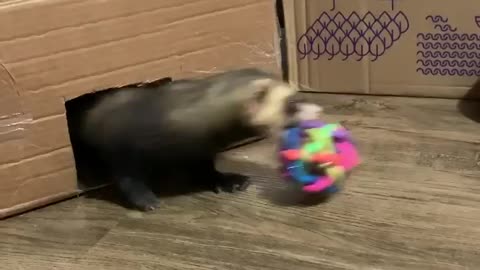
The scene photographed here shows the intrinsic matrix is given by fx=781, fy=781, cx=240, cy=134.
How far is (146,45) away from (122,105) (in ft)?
0.29

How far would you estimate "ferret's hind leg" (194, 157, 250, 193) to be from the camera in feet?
3.48

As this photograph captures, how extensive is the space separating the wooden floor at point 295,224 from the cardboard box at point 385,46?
0.42 feet

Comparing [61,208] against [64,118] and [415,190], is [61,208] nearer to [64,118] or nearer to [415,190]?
[64,118]

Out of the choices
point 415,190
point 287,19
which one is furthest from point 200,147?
point 287,19

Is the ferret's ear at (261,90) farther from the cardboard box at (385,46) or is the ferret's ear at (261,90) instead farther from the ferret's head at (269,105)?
the cardboard box at (385,46)

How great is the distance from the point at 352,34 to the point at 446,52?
0.15 metres

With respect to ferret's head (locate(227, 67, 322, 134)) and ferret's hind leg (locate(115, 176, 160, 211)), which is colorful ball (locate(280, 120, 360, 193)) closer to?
ferret's head (locate(227, 67, 322, 134))

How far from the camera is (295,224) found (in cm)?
96

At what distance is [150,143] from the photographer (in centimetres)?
97

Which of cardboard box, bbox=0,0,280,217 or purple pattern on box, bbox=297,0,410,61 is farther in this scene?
purple pattern on box, bbox=297,0,410,61

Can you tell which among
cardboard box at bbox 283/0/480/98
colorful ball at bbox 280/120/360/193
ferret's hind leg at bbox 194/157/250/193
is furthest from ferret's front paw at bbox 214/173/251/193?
cardboard box at bbox 283/0/480/98

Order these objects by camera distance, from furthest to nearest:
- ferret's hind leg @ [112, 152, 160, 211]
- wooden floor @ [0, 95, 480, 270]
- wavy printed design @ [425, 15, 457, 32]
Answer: wavy printed design @ [425, 15, 457, 32], ferret's hind leg @ [112, 152, 160, 211], wooden floor @ [0, 95, 480, 270]

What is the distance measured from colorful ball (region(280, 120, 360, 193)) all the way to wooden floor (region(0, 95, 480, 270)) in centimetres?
5

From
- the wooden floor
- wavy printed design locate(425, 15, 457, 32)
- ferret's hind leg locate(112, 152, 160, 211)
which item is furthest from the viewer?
wavy printed design locate(425, 15, 457, 32)
